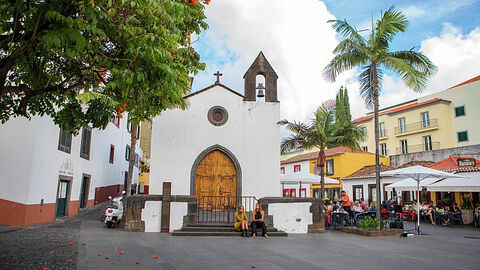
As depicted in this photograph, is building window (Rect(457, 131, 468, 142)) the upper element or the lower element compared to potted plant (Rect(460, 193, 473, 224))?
upper

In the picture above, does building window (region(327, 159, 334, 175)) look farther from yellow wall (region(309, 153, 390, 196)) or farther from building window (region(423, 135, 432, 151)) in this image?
building window (region(423, 135, 432, 151))

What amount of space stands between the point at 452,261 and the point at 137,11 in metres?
8.10

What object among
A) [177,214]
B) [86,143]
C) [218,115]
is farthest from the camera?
[86,143]

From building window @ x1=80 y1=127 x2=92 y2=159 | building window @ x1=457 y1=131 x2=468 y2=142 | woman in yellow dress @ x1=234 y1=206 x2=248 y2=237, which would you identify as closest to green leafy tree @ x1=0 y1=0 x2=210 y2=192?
woman in yellow dress @ x1=234 y1=206 x2=248 y2=237

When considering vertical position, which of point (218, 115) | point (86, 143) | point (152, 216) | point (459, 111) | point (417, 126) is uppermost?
point (459, 111)

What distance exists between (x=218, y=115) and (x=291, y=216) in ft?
19.2

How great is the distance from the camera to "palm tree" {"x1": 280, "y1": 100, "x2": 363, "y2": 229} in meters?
19.0

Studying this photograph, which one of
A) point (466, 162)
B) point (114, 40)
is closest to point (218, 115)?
point (114, 40)

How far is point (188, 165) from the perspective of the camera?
1584 centimetres

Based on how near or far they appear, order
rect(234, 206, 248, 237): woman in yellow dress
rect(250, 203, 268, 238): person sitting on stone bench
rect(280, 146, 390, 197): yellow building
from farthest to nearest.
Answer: rect(280, 146, 390, 197): yellow building
rect(250, 203, 268, 238): person sitting on stone bench
rect(234, 206, 248, 237): woman in yellow dress

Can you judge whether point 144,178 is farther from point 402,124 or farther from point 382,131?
point 402,124

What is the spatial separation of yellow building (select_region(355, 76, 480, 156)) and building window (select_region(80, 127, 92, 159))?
2308 centimetres

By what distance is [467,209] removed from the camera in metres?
19.4

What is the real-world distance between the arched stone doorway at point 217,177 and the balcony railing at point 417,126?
87.4 ft
